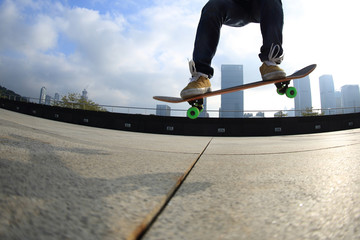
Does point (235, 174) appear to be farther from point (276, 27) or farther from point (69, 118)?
point (69, 118)

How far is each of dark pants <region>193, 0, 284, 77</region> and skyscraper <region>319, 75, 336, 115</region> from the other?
127 metres

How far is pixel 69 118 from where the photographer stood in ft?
44.1

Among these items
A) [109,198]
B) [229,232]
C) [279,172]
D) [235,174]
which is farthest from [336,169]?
[109,198]

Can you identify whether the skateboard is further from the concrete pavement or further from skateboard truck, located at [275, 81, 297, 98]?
the concrete pavement

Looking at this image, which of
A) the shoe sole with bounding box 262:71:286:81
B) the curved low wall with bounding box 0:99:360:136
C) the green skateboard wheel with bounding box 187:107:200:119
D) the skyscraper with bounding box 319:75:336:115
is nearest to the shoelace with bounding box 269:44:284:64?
the shoe sole with bounding box 262:71:286:81

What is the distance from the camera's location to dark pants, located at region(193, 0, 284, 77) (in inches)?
82.1

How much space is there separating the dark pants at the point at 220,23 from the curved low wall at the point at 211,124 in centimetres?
986

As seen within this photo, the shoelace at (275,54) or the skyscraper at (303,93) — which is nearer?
the shoelace at (275,54)

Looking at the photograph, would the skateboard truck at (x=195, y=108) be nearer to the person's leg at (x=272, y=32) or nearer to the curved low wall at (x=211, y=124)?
the person's leg at (x=272, y=32)

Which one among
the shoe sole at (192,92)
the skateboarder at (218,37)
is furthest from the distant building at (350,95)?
the shoe sole at (192,92)

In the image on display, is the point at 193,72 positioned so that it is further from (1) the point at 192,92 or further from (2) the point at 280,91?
(2) the point at 280,91

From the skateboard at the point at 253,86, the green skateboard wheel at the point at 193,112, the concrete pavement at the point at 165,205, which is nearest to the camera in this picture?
the concrete pavement at the point at 165,205

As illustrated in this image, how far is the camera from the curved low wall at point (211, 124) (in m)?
11.9

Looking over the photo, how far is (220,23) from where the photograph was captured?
2.25 metres
